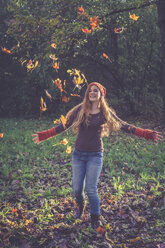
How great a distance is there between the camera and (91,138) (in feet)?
11.0

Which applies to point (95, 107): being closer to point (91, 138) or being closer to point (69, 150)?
point (91, 138)

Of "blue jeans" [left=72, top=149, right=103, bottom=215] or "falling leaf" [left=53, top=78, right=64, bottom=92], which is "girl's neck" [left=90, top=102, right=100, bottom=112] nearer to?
"blue jeans" [left=72, top=149, right=103, bottom=215]

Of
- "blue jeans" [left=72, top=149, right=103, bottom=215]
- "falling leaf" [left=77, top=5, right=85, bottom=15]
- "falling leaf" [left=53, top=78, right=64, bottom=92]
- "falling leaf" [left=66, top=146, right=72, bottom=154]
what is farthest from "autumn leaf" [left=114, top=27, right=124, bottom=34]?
"blue jeans" [left=72, top=149, right=103, bottom=215]

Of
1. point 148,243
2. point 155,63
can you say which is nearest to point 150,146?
point 148,243

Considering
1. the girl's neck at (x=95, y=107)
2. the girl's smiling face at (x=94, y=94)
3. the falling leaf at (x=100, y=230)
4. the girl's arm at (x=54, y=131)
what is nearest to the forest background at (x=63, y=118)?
the falling leaf at (x=100, y=230)

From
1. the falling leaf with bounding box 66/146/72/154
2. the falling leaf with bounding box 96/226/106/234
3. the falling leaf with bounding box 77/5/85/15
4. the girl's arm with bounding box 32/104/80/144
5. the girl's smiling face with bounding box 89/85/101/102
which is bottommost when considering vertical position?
the falling leaf with bounding box 96/226/106/234

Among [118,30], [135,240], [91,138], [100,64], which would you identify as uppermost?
[118,30]

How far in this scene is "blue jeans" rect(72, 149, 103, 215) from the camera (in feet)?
A: 10.6

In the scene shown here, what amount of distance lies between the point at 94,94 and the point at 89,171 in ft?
3.42

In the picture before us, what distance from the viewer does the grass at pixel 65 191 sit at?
340cm

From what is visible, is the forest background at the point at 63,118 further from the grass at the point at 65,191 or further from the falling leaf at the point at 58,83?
the falling leaf at the point at 58,83

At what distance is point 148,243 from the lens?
10.6 ft

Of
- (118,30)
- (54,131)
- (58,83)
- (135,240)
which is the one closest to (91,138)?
(54,131)

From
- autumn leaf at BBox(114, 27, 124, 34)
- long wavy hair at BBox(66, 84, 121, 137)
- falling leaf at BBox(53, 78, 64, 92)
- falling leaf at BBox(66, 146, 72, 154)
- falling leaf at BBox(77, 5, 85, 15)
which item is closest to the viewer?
long wavy hair at BBox(66, 84, 121, 137)
